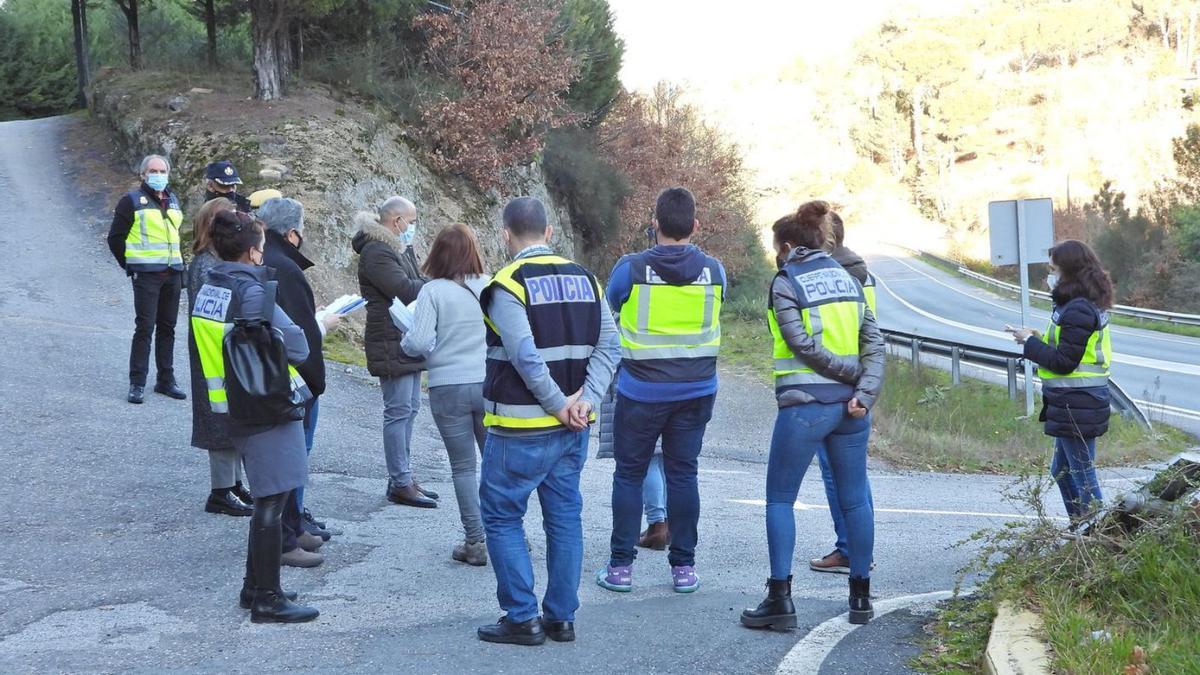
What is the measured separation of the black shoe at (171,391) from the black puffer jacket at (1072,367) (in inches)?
286

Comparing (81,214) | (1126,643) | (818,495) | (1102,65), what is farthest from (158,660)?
(1102,65)

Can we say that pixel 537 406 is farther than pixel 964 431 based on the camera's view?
No

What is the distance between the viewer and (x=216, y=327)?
18.1ft

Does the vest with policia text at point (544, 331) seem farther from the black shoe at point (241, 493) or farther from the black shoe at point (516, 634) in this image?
the black shoe at point (241, 493)

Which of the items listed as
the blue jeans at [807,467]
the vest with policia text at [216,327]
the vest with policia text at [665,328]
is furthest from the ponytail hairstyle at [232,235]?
the blue jeans at [807,467]

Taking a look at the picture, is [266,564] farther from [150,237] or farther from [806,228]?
[150,237]

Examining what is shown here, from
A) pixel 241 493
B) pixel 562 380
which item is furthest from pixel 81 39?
pixel 562 380

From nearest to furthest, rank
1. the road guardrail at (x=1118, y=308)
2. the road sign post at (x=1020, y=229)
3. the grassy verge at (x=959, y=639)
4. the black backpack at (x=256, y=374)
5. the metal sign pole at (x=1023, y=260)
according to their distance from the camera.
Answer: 1. the grassy verge at (x=959, y=639)
2. the black backpack at (x=256, y=374)
3. the metal sign pole at (x=1023, y=260)
4. the road sign post at (x=1020, y=229)
5. the road guardrail at (x=1118, y=308)

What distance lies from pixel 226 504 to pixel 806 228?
3.97m

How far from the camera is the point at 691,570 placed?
6336 mm

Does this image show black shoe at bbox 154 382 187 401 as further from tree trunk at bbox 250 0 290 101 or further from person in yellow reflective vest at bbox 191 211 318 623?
tree trunk at bbox 250 0 290 101

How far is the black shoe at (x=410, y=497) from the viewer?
26.7ft

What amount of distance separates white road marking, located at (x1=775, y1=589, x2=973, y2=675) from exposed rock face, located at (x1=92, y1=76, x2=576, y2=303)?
12.2 meters

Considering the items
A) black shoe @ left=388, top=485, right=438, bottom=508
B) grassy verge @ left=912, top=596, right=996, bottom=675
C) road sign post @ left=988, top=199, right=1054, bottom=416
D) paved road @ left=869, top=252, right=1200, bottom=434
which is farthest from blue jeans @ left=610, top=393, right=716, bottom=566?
paved road @ left=869, top=252, right=1200, bottom=434
